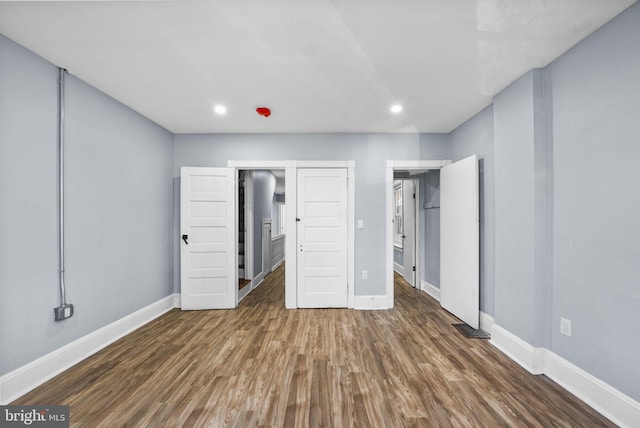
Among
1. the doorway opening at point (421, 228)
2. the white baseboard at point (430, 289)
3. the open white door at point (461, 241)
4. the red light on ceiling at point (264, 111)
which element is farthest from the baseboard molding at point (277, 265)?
the red light on ceiling at point (264, 111)

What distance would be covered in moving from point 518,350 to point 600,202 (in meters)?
1.41

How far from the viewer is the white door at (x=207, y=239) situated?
3646mm

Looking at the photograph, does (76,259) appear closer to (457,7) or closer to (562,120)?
(457,7)

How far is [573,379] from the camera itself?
1.90 meters

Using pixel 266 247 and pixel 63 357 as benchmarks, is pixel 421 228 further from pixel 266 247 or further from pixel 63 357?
pixel 63 357

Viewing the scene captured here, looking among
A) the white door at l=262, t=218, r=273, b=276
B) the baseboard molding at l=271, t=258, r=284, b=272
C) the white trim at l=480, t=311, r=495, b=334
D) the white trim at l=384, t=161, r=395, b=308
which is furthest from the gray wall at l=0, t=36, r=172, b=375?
the white trim at l=480, t=311, r=495, b=334

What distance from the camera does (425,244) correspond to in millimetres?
4535

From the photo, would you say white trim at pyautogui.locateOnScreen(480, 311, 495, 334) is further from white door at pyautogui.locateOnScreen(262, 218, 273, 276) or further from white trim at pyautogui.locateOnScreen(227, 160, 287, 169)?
white door at pyautogui.locateOnScreen(262, 218, 273, 276)

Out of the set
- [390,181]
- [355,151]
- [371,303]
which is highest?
[355,151]

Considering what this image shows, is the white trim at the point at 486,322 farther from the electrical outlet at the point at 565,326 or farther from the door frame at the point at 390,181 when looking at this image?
the door frame at the point at 390,181

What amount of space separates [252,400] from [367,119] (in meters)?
3.09

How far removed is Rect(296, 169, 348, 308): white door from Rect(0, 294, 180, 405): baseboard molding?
2037 mm

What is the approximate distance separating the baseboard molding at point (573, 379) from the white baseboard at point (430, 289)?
1.44 metres

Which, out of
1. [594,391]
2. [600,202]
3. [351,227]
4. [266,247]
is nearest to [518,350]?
[594,391]
